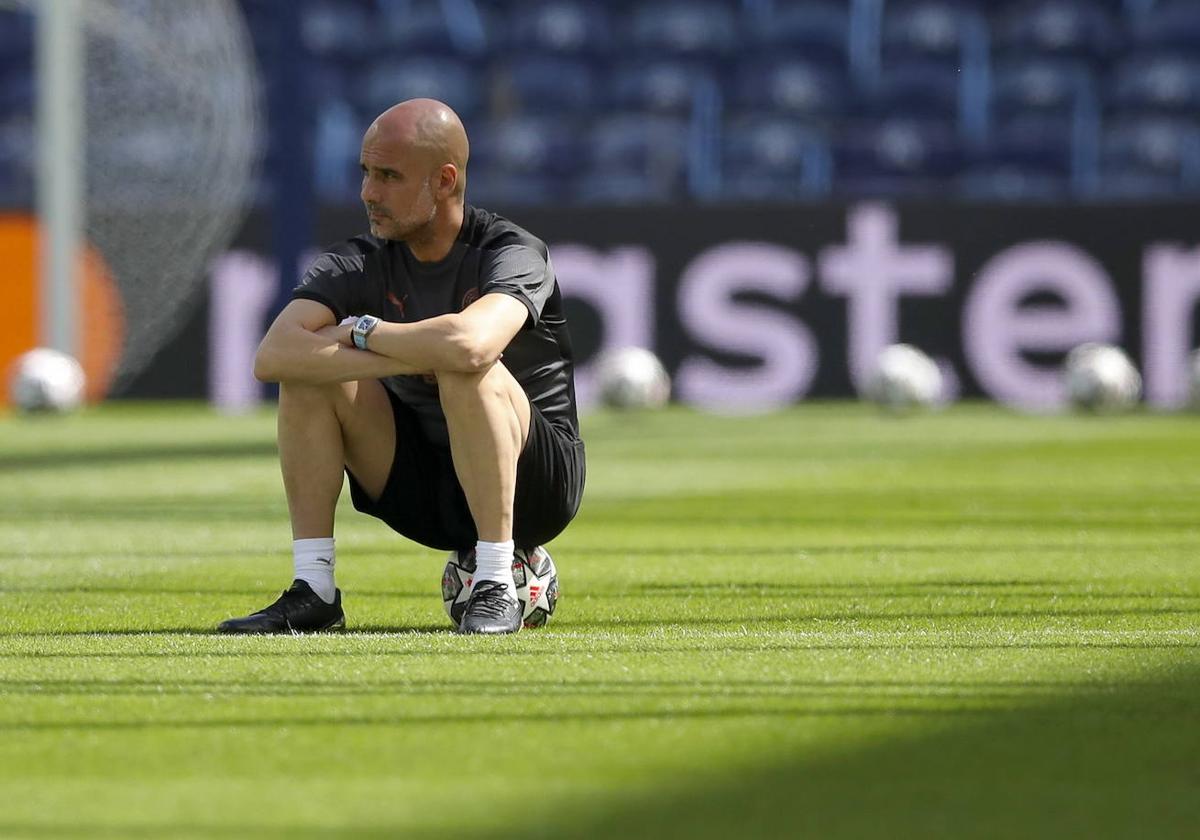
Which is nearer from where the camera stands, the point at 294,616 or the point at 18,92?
the point at 294,616

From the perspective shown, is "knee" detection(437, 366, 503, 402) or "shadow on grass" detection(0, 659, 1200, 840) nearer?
A: "shadow on grass" detection(0, 659, 1200, 840)

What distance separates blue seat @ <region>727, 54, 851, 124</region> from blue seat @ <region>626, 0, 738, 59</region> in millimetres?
506

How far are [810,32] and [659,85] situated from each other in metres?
1.39

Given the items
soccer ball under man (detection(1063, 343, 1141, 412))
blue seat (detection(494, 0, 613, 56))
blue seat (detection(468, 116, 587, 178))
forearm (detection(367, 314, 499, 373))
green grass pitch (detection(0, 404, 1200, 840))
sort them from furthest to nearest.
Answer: blue seat (detection(494, 0, 613, 56)), blue seat (detection(468, 116, 587, 178)), soccer ball under man (detection(1063, 343, 1141, 412)), forearm (detection(367, 314, 499, 373)), green grass pitch (detection(0, 404, 1200, 840))

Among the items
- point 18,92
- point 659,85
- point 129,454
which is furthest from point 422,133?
point 18,92

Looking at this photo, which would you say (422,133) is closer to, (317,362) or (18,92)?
(317,362)

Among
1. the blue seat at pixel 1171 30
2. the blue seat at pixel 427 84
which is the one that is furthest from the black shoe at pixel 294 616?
the blue seat at pixel 1171 30

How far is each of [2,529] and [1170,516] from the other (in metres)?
4.14

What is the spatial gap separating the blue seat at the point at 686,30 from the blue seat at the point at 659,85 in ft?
0.47

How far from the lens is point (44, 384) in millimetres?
15094

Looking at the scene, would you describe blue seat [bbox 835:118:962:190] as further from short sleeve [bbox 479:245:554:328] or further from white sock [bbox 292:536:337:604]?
white sock [bbox 292:536:337:604]

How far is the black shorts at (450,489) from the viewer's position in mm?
4707

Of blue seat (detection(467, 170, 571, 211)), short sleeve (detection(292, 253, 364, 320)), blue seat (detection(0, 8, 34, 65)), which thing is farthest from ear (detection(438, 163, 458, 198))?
blue seat (detection(0, 8, 34, 65))

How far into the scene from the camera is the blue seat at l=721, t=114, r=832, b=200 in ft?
54.2
